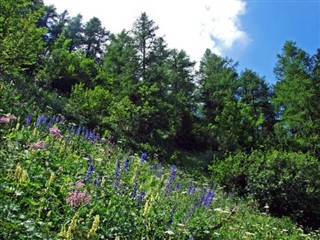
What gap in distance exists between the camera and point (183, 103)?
93.6 ft

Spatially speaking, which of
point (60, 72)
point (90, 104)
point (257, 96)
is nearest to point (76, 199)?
point (90, 104)

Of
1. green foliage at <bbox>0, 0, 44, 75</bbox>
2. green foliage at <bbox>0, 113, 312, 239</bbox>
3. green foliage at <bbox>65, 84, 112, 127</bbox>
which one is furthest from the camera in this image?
green foliage at <bbox>65, 84, 112, 127</bbox>

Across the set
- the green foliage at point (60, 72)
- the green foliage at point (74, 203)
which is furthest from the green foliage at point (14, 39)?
the green foliage at point (60, 72)

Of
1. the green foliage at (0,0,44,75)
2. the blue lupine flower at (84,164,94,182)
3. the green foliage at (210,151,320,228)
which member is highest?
the green foliage at (0,0,44,75)

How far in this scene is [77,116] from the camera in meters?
17.2

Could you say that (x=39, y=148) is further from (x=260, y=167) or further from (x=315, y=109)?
(x=315, y=109)

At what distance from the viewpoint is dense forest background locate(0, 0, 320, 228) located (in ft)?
51.8

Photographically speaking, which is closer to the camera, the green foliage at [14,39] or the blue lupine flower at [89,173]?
the blue lupine flower at [89,173]

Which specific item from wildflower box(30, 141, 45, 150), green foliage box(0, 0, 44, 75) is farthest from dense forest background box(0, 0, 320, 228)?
wildflower box(30, 141, 45, 150)

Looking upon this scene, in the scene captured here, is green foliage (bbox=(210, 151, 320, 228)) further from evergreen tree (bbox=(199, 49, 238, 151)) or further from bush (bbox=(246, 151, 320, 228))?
evergreen tree (bbox=(199, 49, 238, 151))

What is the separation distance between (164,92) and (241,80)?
1567 centimetres

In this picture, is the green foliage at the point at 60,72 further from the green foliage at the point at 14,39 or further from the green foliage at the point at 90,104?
the green foliage at the point at 14,39

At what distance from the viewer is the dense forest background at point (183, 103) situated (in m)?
15.8

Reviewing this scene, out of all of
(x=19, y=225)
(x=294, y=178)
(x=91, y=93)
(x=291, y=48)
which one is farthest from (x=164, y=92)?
(x=19, y=225)
